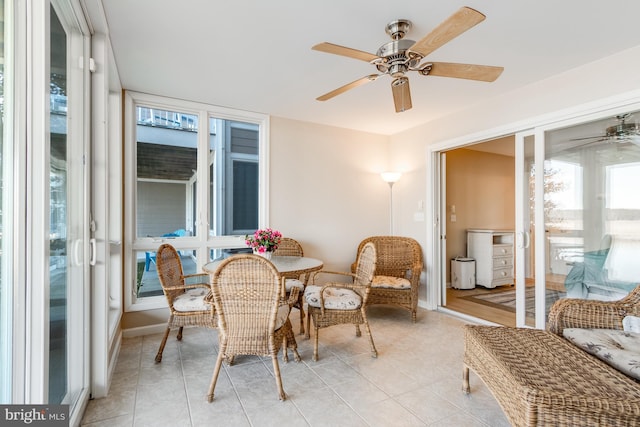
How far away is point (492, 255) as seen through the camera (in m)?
5.06

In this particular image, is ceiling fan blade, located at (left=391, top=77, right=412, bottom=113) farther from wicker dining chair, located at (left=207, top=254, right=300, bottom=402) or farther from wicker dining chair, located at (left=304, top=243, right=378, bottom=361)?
wicker dining chair, located at (left=207, top=254, right=300, bottom=402)

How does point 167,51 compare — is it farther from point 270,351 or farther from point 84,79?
point 270,351

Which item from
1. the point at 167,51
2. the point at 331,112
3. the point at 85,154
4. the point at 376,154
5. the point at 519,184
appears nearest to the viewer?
the point at 85,154

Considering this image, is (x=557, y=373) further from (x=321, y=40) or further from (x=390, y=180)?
(x=390, y=180)

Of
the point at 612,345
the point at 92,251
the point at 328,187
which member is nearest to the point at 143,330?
the point at 92,251

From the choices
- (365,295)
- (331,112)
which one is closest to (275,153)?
(331,112)

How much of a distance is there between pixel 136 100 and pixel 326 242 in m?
2.76

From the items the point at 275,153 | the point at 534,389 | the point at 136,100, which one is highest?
the point at 136,100

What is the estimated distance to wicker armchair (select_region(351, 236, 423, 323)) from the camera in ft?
11.8

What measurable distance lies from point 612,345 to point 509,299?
3044mm

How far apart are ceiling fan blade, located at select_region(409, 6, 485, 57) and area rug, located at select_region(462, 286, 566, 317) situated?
258 centimetres

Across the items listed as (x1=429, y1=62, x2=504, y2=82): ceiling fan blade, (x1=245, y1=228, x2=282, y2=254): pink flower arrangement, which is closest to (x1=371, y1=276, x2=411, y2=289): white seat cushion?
(x1=245, y1=228, x2=282, y2=254): pink flower arrangement

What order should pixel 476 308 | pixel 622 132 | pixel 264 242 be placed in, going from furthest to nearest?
pixel 476 308, pixel 264 242, pixel 622 132

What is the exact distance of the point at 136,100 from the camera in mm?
3225
